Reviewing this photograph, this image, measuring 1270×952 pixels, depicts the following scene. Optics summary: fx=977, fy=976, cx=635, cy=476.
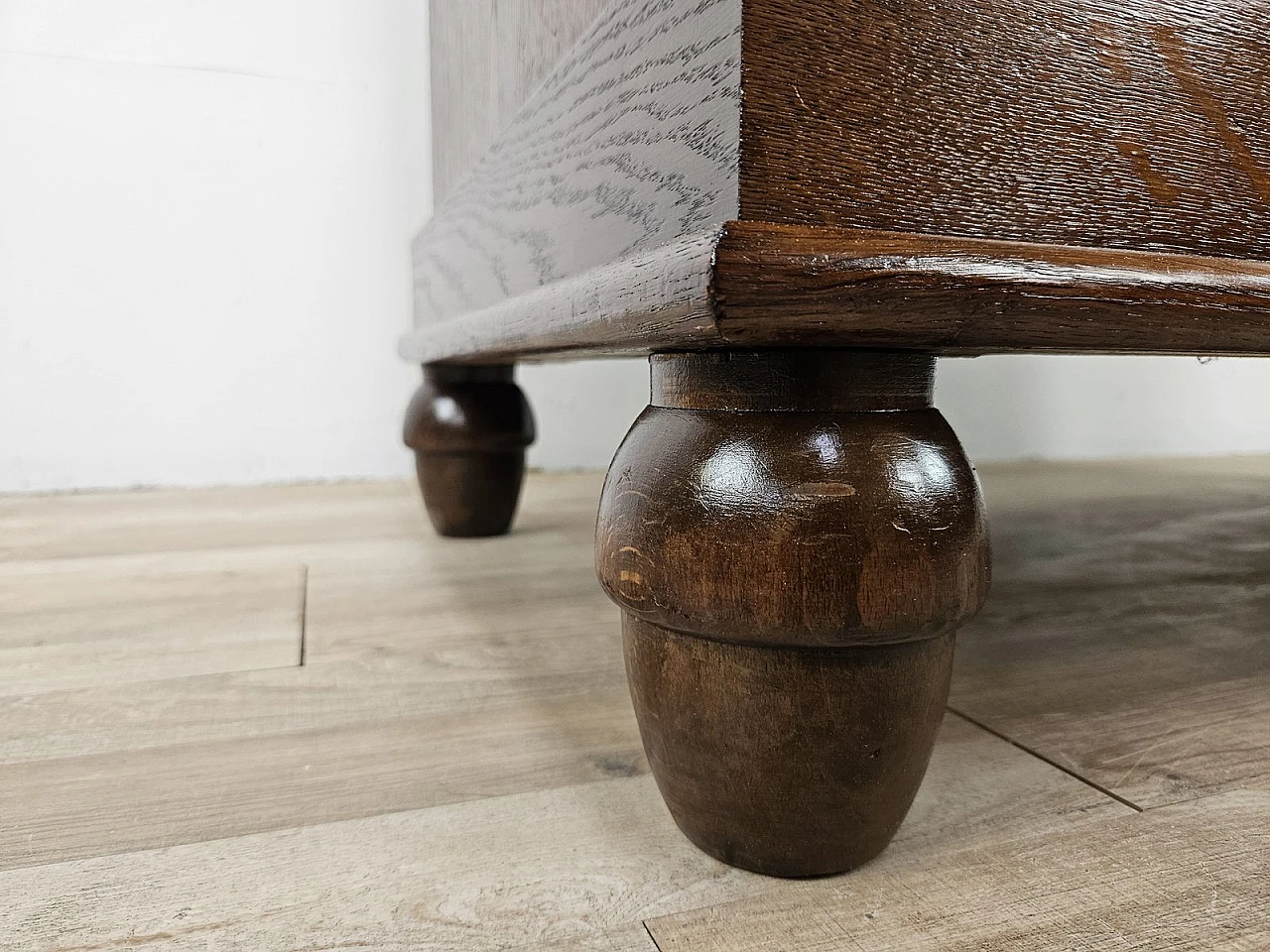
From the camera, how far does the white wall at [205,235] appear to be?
1.28 m

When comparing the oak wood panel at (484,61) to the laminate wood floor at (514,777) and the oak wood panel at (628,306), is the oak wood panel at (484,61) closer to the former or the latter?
the oak wood panel at (628,306)

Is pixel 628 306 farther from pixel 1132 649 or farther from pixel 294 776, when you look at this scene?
pixel 1132 649

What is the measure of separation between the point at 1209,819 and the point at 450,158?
29.1 inches

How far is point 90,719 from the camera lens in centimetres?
51

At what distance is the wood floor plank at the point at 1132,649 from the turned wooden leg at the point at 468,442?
471 mm

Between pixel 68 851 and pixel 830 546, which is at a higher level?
pixel 830 546

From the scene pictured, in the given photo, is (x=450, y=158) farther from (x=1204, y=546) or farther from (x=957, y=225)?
(x=1204, y=546)

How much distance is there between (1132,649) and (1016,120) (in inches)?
17.2

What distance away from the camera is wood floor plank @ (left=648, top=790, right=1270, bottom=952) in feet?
1.02

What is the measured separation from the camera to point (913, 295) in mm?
283

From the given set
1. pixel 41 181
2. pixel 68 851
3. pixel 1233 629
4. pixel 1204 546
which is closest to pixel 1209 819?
pixel 1233 629

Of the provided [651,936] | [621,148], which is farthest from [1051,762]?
[621,148]

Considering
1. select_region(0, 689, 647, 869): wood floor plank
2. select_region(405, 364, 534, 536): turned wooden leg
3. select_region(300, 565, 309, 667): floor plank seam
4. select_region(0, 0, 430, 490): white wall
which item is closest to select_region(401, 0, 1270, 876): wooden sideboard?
select_region(0, 689, 647, 869): wood floor plank

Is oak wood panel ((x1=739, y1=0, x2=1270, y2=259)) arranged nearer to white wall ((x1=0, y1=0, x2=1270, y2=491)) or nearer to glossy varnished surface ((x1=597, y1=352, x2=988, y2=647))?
glossy varnished surface ((x1=597, y1=352, x2=988, y2=647))
